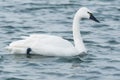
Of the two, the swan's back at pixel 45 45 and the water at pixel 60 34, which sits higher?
the swan's back at pixel 45 45

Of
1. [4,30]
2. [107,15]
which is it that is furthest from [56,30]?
→ [107,15]

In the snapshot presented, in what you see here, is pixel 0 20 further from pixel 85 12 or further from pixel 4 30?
pixel 85 12

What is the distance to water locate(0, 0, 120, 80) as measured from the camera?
15.0m

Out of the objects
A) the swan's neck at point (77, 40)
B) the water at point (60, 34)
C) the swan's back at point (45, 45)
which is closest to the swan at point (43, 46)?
the swan's back at point (45, 45)

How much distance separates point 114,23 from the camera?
2162 centimetres

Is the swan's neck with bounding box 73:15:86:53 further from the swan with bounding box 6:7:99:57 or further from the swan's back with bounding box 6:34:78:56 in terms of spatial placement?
the swan's back with bounding box 6:34:78:56

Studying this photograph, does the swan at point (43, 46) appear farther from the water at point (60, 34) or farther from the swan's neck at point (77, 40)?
the swan's neck at point (77, 40)

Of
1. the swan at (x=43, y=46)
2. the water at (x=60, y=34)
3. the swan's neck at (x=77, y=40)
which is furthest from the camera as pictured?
the swan's neck at (x=77, y=40)

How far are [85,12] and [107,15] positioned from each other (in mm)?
5143

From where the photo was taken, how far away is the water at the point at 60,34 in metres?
15.0

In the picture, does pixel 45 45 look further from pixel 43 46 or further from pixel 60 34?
pixel 60 34

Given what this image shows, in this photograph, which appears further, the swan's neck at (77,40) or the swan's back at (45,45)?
the swan's neck at (77,40)

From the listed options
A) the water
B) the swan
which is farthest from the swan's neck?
the swan

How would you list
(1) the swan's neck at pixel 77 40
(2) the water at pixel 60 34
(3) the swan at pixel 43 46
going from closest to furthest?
(2) the water at pixel 60 34 < (3) the swan at pixel 43 46 < (1) the swan's neck at pixel 77 40
